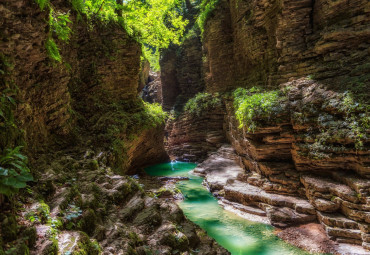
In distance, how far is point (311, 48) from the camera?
33.0 ft

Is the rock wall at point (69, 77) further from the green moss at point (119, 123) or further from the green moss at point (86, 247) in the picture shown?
the green moss at point (86, 247)

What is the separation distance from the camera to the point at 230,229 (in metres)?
7.68

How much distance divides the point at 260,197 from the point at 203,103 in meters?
12.8

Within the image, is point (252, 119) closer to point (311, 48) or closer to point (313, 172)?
Result: point (313, 172)

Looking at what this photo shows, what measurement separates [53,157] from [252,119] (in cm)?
781

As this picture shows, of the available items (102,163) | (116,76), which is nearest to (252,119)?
(102,163)

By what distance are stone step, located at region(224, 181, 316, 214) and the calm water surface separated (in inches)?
34.3

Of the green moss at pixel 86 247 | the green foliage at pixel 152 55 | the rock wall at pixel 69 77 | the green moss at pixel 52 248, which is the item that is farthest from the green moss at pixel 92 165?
the green foliage at pixel 152 55

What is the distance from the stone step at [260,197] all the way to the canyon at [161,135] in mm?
53

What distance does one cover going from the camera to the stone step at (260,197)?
7.47 meters

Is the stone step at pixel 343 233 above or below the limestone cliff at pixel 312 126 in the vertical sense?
below

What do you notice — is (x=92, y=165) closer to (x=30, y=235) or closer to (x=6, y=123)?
(x=6, y=123)

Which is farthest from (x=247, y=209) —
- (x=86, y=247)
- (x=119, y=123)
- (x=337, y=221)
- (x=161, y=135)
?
(x=161, y=135)

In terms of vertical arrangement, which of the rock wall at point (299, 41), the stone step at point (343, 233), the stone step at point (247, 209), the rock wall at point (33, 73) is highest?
the rock wall at point (299, 41)
